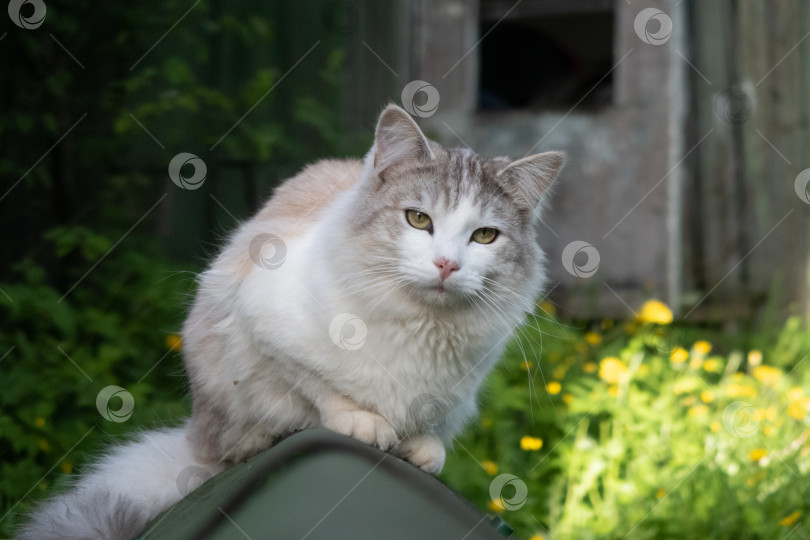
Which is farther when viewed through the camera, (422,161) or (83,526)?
(422,161)

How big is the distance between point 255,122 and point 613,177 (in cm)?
270

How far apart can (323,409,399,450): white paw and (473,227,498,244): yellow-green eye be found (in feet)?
1.49

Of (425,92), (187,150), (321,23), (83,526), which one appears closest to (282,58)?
(321,23)

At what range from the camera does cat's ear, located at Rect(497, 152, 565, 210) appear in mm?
2086

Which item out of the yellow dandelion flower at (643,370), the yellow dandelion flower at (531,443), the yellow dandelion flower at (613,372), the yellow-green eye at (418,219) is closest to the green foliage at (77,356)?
the yellow-green eye at (418,219)

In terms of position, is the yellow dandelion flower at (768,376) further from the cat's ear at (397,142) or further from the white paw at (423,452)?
the cat's ear at (397,142)

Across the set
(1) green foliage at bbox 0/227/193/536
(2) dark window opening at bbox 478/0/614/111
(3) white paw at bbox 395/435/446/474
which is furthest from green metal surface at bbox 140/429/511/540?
(2) dark window opening at bbox 478/0/614/111

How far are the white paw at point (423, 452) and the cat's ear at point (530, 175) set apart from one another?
0.61 metres

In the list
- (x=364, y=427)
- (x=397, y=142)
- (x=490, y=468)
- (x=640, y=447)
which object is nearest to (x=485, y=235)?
(x=397, y=142)

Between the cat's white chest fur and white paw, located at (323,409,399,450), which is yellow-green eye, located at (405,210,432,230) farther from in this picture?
white paw, located at (323,409,399,450)

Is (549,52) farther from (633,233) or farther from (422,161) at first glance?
(422,161)

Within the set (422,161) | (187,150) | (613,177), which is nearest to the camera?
(422,161)

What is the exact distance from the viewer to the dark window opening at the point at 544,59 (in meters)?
7.18

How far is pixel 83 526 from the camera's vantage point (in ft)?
5.52
